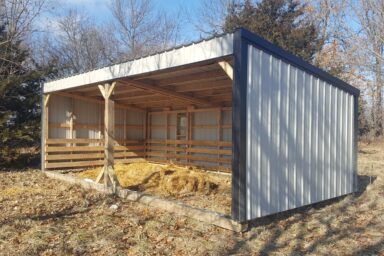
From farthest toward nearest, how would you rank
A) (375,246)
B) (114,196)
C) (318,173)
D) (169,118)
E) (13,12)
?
(169,118) < (13,12) < (114,196) < (318,173) < (375,246)

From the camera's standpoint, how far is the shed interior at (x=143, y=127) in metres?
11.2

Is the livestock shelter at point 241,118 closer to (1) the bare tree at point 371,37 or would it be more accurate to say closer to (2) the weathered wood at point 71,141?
(2) the weathered wood at point 71,141

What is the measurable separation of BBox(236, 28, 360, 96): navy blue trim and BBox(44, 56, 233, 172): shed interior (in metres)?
3.06

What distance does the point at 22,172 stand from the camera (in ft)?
37.2

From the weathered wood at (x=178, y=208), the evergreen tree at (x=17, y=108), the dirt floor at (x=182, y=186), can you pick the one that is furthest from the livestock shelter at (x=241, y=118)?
the evergreen tree at (x=17, y=108)

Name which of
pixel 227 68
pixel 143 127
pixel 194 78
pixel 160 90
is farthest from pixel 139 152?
pixel 227 68

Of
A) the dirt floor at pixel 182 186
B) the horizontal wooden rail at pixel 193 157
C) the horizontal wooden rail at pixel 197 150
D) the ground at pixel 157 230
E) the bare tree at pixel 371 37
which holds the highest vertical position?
the bare tree at pixel 371 37

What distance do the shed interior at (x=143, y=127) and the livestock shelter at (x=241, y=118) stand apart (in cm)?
4

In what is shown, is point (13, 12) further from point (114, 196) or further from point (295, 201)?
point (295, 201)

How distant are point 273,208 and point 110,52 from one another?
950 inches

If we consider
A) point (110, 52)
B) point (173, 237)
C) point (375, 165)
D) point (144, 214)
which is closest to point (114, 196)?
point (144, 214)

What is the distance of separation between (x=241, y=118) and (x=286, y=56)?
5.36 feet

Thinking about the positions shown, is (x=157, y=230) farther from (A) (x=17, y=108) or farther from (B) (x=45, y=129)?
(A) (x=17, y=108)

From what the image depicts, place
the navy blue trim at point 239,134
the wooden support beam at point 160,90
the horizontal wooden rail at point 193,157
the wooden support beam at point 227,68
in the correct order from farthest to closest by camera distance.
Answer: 1. the horizontal wooden rail at point 193,157
2. the wooden support beam at point 160,90
3. the wooden support beam at point 227,68
4. the navy blue trim at point 239,134
